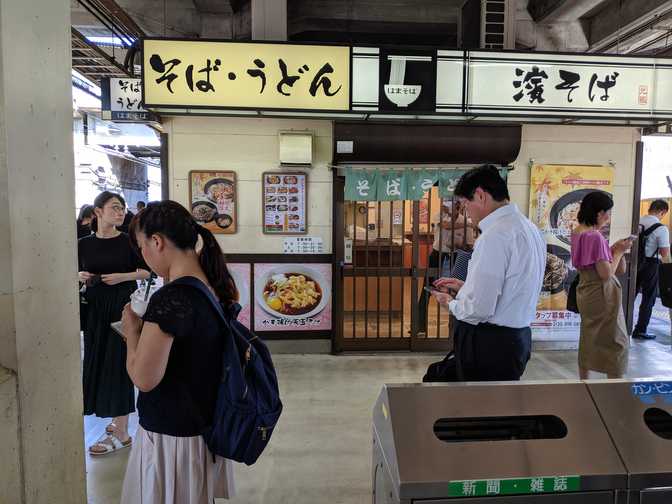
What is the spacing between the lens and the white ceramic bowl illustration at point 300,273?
233 inches

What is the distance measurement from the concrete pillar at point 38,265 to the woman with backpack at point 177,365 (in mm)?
372

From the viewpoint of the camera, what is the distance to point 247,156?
228 inches

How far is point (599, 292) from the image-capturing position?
3.94 metres

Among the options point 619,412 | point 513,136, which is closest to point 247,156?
point 513,136

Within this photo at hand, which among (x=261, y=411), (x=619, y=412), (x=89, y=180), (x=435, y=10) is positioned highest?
(x=435, y=10)

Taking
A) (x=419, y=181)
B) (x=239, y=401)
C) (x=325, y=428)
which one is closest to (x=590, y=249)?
(x=419, y=181)

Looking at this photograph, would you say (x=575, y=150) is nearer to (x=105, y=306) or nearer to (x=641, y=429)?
(x=641, y=429)

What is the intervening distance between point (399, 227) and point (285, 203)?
1.56 m

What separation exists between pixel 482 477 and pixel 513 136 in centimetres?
547

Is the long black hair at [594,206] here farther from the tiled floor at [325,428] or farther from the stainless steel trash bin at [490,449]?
the stainless steel trash bin at [490,449]

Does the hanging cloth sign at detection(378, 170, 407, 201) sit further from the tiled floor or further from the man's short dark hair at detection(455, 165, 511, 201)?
the man's short dark hair at detection(455, 165, 511, 201)

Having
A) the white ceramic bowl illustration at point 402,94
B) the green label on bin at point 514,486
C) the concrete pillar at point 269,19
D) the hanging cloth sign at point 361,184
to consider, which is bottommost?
the green label on bin at point 514,486

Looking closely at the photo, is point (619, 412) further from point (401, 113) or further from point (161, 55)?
point (161, 55)

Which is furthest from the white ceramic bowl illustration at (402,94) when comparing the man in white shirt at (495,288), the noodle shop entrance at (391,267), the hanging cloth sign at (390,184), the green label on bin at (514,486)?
the green label on bin at (514,486)
